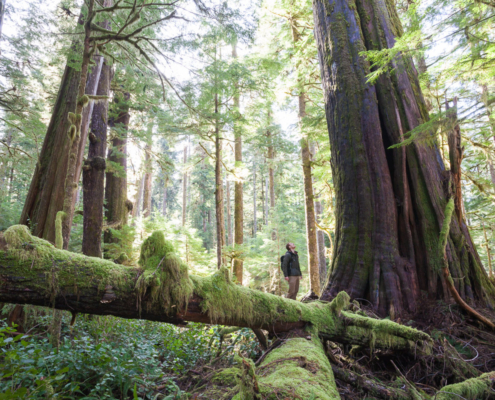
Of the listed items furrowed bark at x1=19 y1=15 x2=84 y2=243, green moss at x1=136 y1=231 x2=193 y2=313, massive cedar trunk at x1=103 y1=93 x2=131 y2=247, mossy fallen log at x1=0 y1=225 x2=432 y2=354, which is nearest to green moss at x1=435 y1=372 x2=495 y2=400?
mossy fallen log at x1=0 y1=225 x2=432 y2=354

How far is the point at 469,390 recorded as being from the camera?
244 cm

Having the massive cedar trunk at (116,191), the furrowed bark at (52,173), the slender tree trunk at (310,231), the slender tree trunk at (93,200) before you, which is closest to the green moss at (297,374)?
the furrowed bark at (52,173)

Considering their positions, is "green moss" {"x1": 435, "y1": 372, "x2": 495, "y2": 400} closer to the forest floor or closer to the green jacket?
the forest floor

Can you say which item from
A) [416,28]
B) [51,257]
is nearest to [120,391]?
[51,257]

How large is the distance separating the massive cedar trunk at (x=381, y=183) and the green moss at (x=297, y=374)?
216 cm

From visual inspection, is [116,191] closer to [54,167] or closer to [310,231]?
[54,167]

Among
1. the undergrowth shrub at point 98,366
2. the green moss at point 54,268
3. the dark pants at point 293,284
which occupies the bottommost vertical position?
the undergrowth shrub at point 98,366

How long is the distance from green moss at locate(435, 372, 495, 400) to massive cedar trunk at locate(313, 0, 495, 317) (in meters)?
1.50

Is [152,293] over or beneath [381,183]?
beneath

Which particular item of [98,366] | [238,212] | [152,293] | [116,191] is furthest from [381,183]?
[116,191]

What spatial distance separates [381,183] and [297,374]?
3.82 metres

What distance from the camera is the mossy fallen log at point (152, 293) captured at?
2.24m

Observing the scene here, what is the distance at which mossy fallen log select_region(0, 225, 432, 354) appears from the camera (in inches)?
88.1

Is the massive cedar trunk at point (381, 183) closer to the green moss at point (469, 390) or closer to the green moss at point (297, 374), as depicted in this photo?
the green moss at point (469, 390)
